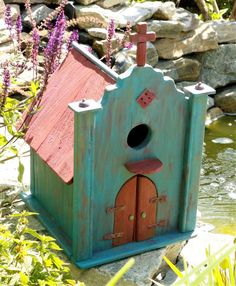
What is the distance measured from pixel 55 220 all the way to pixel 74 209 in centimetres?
50

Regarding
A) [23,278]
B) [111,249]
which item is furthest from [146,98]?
[23,278]

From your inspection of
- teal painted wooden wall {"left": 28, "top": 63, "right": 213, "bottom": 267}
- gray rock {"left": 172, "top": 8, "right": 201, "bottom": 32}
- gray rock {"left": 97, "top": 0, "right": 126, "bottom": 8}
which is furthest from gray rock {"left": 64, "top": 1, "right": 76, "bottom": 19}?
teal painted wooden wall {"left": 28, "top": 63, "right": 213, "bottom": 267}

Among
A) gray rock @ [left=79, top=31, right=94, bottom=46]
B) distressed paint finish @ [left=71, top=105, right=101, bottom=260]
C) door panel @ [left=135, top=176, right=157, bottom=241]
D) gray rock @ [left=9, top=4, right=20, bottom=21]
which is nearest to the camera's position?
distressed paint finish @ [left=71, top=105, right=101, bottom=260]

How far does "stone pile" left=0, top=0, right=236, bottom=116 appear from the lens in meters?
7.49

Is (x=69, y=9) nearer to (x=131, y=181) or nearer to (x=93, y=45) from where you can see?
(x=93, y=45)

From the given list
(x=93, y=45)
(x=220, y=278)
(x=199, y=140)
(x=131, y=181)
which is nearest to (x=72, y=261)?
(x=131, y=181)

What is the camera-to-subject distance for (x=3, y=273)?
2.82 m

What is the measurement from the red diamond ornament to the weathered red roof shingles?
10.5 inches

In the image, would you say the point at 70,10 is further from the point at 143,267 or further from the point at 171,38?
the point at 143,267

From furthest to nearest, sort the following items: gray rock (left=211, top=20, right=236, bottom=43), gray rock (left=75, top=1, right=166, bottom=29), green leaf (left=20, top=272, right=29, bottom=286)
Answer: gray rock (left=211, top=20, right=236, bottom=43) < gray rock (left=75, top=1, right=166, bottom=29) < green leaf (left=20, top=272, right=29, bottom=286)

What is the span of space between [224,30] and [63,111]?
16.9 ft

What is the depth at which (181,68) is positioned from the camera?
823 cm

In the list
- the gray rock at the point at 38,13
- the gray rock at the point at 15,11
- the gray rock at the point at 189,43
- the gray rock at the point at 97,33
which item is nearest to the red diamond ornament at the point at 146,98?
the gray rock at the point at 15,11

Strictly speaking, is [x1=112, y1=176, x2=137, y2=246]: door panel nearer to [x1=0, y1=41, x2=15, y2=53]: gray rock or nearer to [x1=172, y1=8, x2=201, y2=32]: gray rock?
[x1=0, y1=41, x2=15, y2=53]: gray rock
